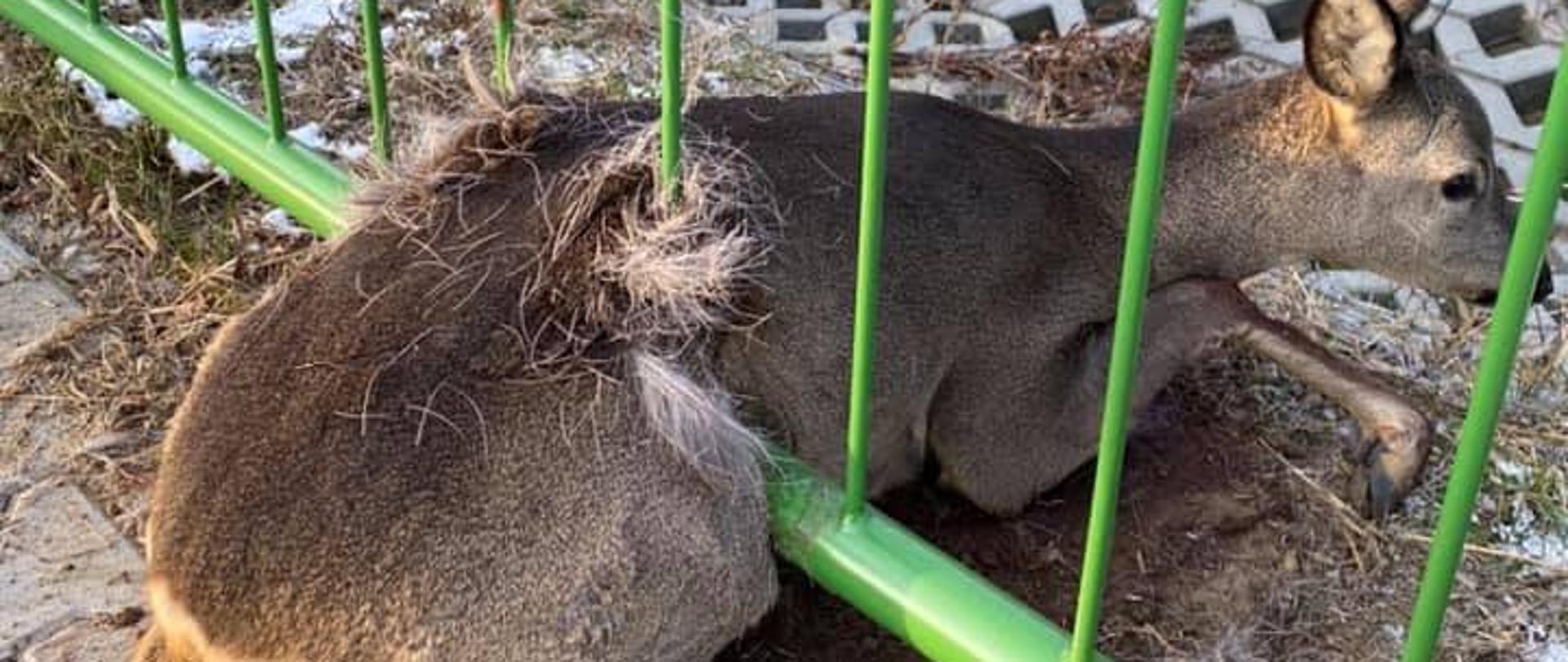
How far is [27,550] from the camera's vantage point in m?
3.27

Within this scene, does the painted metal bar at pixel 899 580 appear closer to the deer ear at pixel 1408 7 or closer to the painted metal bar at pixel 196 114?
the painted metal bar at pixel 196 114

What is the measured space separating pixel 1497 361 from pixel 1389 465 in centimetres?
160

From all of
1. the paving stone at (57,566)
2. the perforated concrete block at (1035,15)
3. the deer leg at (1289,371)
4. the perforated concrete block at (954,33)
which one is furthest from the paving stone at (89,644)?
the perforated concrete block at (1035,15)

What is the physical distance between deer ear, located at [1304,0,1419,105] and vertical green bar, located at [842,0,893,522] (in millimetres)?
962

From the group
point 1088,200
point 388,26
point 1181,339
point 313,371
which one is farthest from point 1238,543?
point 388,26

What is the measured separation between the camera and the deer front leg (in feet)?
11.2

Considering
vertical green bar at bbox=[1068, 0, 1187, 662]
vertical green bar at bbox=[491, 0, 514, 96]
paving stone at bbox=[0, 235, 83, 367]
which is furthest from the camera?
paving stone at bbox=[0, 235, 83, 367]

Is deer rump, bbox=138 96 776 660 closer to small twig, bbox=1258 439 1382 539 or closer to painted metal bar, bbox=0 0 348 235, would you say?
painted metal bar, bbox=0 0 348 235

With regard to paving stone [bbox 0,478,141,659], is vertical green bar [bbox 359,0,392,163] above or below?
above

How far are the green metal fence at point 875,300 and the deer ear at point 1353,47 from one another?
0.60 m

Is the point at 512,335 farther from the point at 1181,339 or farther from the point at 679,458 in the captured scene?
the point at 1181,339

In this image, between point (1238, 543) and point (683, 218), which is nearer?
point (683, 218)

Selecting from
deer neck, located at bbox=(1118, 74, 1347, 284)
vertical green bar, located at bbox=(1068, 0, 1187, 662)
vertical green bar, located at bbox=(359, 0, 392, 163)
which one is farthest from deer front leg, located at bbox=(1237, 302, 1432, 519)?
vertical green bar, located at bbox=(359, 0, 392, 163)

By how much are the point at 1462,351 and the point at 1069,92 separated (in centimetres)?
121
